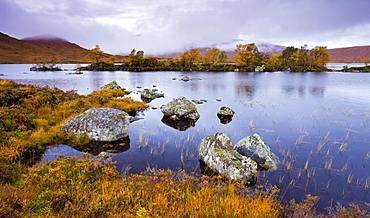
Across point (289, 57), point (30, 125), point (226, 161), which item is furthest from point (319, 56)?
point (30, 125)

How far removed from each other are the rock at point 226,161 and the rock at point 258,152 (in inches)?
34.7

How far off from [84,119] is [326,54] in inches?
4382

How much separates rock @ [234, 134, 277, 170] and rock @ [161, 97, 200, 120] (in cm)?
727

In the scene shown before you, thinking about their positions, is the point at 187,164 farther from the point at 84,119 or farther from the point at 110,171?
the point at 84,119

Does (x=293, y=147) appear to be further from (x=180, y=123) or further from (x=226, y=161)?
(x=180, y=123)

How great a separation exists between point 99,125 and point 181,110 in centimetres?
716

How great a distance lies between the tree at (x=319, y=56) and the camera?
8993cm

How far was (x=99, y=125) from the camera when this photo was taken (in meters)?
11.3

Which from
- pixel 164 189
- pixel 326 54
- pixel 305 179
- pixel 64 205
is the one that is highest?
pixel 326 54

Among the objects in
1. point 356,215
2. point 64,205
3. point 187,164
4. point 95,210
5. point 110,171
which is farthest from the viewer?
point 187,164

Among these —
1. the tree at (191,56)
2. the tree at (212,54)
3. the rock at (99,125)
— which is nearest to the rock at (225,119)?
the rock at (99,125)

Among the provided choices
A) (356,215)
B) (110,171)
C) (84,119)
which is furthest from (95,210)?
(84,119)

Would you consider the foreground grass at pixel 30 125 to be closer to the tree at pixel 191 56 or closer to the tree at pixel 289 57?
the tree at pixel 191 56

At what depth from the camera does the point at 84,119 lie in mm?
11602
